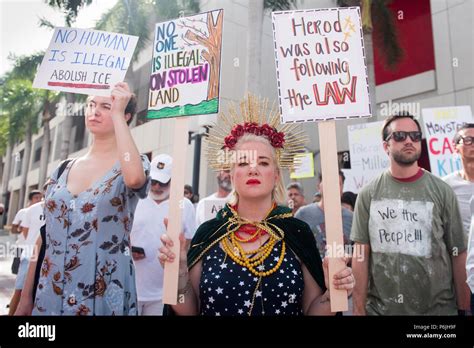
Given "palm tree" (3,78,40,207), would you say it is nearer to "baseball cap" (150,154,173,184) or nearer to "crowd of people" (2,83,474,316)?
"baseball cap" (150,154,173,184)

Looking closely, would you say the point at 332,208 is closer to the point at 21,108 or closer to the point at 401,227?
the point at 401,227

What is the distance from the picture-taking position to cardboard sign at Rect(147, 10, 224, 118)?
1995 millimetres

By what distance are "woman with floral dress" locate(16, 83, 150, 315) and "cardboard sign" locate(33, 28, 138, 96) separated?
1.32 ft

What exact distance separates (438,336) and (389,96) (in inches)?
356

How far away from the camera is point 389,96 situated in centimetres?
1008

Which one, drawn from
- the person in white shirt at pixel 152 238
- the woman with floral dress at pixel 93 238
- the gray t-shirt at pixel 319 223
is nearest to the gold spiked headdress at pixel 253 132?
the woman with floral dress at pixel 93 238

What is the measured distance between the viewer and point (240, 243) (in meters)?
1.72

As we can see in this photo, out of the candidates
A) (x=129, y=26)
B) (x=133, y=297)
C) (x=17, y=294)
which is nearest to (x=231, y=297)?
(x=133, y=297)

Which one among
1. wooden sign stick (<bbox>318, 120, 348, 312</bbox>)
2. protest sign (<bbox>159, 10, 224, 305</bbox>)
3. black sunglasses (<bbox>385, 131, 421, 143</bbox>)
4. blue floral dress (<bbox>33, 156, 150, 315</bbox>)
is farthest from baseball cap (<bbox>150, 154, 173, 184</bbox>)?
black sunglasses (<bbox>385, 131, 421, 143</bbox>)

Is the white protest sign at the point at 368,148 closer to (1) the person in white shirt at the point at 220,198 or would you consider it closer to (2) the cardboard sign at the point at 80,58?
(1) the person in white shirt at the point at 220,198

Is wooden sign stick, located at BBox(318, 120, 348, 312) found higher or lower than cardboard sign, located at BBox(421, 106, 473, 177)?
lower

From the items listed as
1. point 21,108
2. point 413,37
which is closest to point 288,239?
point 413,37

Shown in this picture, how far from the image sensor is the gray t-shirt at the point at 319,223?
349 cm

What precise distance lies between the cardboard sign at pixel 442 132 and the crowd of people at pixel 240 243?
6.73 feet
